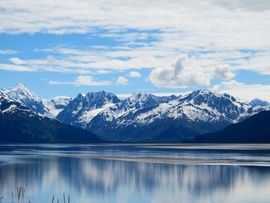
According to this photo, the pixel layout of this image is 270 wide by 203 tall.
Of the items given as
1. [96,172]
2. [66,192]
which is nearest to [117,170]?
[96,172]

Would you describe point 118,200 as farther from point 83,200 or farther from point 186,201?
point 186,201

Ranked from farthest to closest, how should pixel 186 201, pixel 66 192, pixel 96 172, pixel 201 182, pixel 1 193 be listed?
pixel 96 172 → pixel 201 182 → pixel 66 192 → pixel 1 193 → pixel 186 201

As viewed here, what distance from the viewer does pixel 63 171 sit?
147 meters

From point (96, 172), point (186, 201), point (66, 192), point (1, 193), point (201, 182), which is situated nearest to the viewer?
point (186, 201)

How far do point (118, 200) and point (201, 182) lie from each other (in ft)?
98.6

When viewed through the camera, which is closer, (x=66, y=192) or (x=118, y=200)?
(x=118, y=200)

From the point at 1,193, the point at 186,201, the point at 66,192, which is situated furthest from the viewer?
the point at 66,192

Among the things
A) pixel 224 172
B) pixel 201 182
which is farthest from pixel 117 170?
pixel 201 182

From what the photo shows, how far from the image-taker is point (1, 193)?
9462 cm

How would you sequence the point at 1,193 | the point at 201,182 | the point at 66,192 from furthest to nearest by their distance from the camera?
the point at 201,182 → the point at 66,192 → the point at 1,193

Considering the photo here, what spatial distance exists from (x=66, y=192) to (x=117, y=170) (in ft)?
165

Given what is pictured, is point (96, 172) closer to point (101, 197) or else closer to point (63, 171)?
point (63, 171)

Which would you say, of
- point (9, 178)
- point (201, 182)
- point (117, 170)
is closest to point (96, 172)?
point (117, 170)

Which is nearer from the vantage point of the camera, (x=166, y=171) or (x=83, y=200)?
(x=83, y=200)
